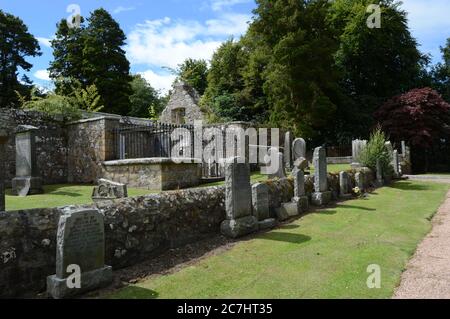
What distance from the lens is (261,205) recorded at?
7.29 m

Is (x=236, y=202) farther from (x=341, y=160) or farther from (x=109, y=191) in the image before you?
(x=341, y=160)

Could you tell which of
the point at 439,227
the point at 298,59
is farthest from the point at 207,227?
the point at 298,59

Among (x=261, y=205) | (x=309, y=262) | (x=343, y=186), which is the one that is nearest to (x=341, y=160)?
(x=343, y=186)

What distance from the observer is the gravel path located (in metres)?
4.14

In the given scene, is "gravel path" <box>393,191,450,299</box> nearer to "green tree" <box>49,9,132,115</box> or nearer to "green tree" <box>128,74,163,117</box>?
"green tree" <box>49,9,132,115</box>

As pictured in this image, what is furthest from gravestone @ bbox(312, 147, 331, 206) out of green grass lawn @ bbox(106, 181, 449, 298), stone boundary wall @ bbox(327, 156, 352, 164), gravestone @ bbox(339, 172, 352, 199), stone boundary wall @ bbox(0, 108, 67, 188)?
stone boundary wall @ bbox(327, 156, 352, 164)

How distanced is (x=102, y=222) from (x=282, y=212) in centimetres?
463

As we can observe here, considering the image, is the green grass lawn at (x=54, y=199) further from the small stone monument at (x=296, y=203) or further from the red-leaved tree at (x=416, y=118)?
the red-leaved tree at (x=416, y=118)

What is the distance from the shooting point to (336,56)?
26953 millimetres

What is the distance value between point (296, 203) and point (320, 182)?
5.76 ft

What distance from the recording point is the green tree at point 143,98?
41809mm

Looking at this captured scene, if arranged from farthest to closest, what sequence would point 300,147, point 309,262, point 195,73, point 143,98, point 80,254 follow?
point 143,98 → point 195,73 → point 300,147 → point 309,262 → point 80,254

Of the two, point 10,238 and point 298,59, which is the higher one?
point 298,59
